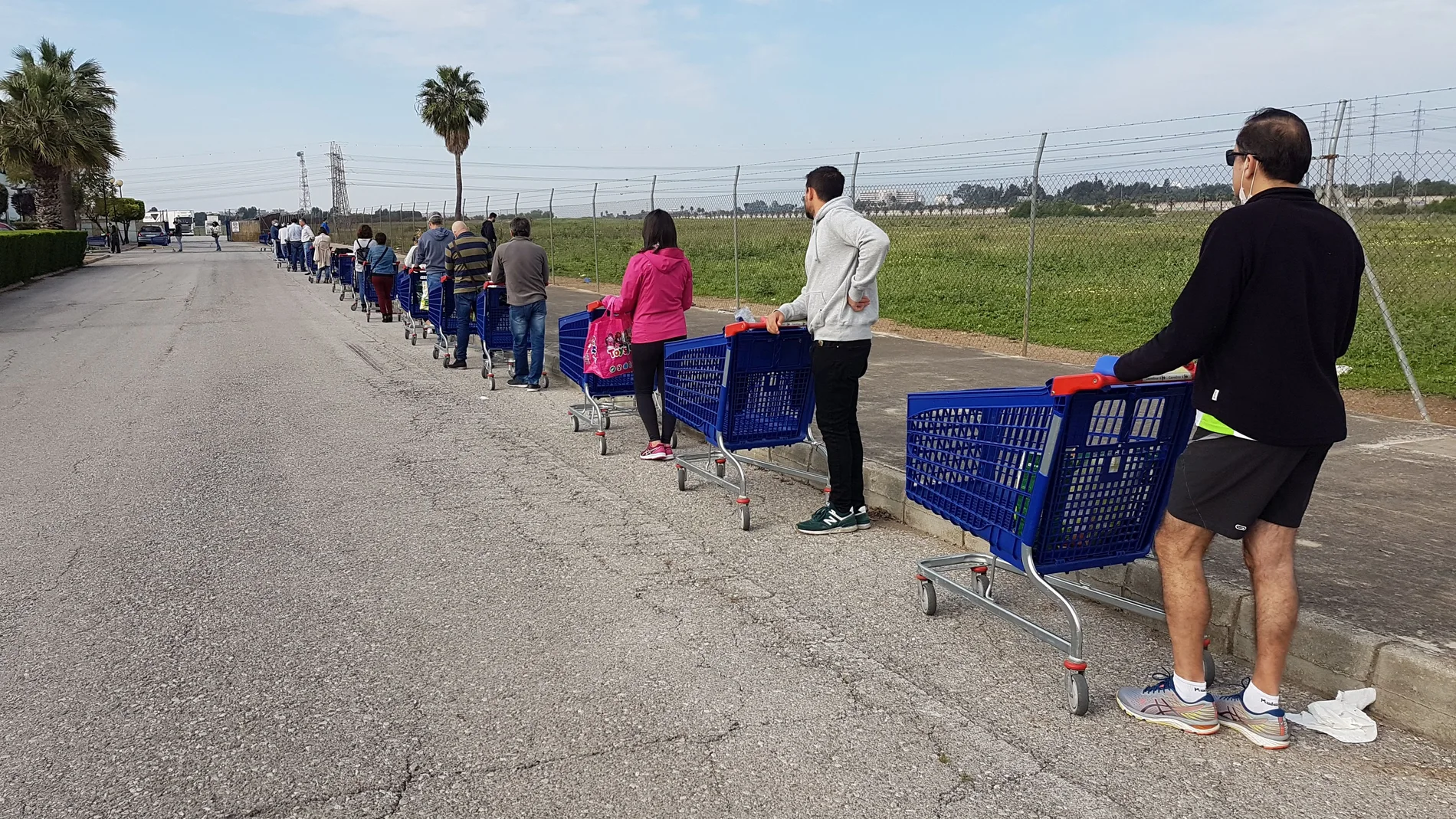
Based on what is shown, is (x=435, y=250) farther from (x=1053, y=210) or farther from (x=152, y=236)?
(x=152, y=236)

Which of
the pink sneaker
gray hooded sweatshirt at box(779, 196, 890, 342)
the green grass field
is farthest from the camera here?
the green grass field

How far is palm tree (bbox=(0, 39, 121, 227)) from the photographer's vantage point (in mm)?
40906

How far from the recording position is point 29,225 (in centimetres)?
5481

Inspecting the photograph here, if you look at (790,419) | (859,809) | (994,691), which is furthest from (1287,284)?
(790,419)

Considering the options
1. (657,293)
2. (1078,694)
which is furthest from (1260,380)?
(657,293)

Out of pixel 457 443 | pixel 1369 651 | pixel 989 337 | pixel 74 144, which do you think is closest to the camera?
pixel 1369 651

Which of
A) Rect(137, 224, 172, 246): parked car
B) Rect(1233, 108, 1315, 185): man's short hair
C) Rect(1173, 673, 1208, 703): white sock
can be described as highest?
Rect(1233, 108, 1315, 185): man's short hair

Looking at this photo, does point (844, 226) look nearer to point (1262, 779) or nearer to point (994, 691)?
point (994, 691)

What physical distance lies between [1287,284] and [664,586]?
2875 millimetres

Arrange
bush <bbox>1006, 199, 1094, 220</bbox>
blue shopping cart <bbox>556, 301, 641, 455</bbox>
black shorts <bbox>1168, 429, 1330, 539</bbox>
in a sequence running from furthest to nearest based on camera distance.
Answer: bush <bbox>1006, 199, 1094, 220</bbox>, blue shopping cart <bbox>556, 301, 641, 455</bbox>, black shorts <bbox>1168, 429, 1330, 539</bbox>

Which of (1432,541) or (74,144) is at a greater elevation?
(74,144)

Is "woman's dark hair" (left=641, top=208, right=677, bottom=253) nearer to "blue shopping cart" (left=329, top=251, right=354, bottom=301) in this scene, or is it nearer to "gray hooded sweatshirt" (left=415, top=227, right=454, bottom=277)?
"gray hooded sweatshirt" (left=415, top=227, right=454, bottom=277)

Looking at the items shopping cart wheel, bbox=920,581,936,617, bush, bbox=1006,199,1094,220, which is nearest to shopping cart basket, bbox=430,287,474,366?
bush, bbox=1006,199,1094,220

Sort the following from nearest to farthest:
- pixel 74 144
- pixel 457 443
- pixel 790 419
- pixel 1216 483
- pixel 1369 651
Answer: pixel 1216 483
pixel 1369 651
pixel 790 419
pixel 457 443
pixel 74 144
